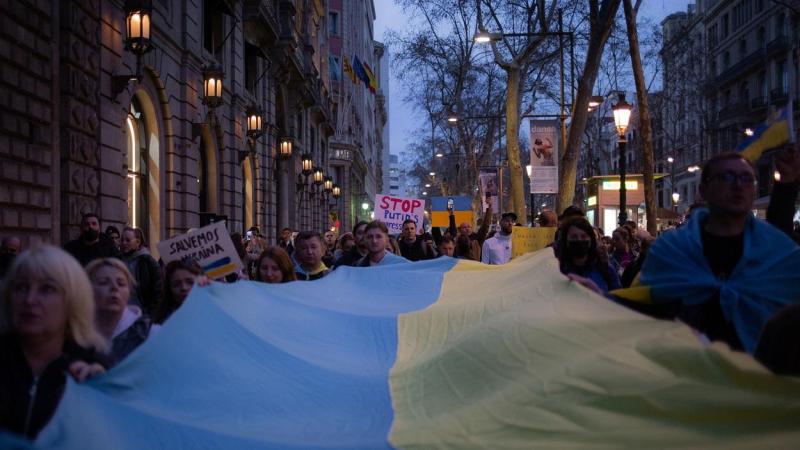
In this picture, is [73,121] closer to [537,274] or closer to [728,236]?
[537,274]

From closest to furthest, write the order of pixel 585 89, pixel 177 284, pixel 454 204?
pixel 177 284 → pixel 585 89 → pixel 454 204

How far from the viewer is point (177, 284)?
6246 millimetres

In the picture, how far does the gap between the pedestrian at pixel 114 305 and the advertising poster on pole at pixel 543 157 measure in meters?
20.9

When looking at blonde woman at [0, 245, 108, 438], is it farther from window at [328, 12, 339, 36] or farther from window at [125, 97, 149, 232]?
window at [328, 12, 339, 36]

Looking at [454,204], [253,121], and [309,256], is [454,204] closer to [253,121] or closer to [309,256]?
[253,121]

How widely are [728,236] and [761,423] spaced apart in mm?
1414

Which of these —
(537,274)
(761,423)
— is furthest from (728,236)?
(537,274)

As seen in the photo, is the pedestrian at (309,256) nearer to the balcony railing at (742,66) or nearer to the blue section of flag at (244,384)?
the blue section of flag at (244,384)

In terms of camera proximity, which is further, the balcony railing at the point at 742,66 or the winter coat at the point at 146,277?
the balcony railing at the point at 742,66

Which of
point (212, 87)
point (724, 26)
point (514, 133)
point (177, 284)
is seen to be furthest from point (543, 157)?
point (724, 26)

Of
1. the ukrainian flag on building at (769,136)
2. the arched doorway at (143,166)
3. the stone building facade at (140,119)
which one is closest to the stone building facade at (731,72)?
the stone building facade at (140,119)

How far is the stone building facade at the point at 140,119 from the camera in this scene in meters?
12.2

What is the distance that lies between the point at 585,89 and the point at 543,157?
485 centimetres

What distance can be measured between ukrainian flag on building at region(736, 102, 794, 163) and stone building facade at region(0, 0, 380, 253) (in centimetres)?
957
